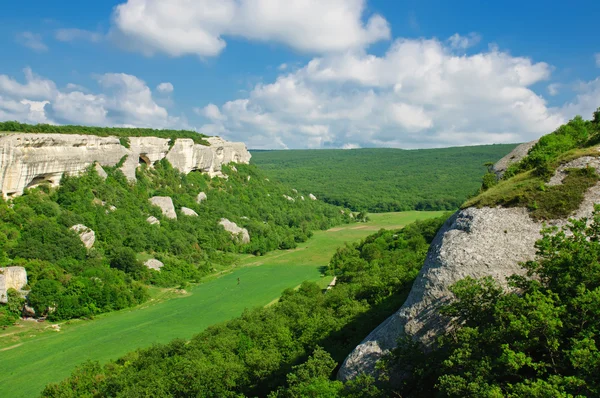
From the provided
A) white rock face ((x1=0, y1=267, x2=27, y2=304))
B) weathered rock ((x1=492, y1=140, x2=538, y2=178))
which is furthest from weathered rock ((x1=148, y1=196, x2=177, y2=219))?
weathered rock ((x1=492, y1=140, x2=538, y2=178))

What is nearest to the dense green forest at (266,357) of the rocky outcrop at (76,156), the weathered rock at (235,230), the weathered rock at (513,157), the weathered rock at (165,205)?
the weathered rock at (513,157)

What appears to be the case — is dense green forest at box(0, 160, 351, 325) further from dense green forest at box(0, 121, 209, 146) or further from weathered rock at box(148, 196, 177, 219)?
dense green forest at box(0, 121, 209, 146)

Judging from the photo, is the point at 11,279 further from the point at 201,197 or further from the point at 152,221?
the point at 201,197

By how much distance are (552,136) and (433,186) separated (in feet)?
380

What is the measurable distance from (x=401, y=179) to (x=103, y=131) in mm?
113763

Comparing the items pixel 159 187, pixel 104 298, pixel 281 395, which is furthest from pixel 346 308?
pixel 159 187

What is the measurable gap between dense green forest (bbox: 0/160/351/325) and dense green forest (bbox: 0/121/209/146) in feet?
17.9

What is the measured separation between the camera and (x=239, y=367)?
2031cm

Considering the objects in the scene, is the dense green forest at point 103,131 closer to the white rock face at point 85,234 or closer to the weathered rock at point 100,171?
the weathered rock at point 100,171

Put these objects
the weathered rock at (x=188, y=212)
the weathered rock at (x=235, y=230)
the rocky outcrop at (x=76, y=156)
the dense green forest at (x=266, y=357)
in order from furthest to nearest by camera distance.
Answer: the weathered rock at (x=235, y=230) → the weathered rock at (x=188, y=212) → the rocky outcrop at (x=76, y=156) → the dense green forest at (x=266, y=357)

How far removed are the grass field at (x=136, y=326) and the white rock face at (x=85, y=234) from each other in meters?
8.54

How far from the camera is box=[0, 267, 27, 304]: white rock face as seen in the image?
35250mm

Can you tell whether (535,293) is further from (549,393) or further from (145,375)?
(145,375)

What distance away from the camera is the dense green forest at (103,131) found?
46688 millimetres
